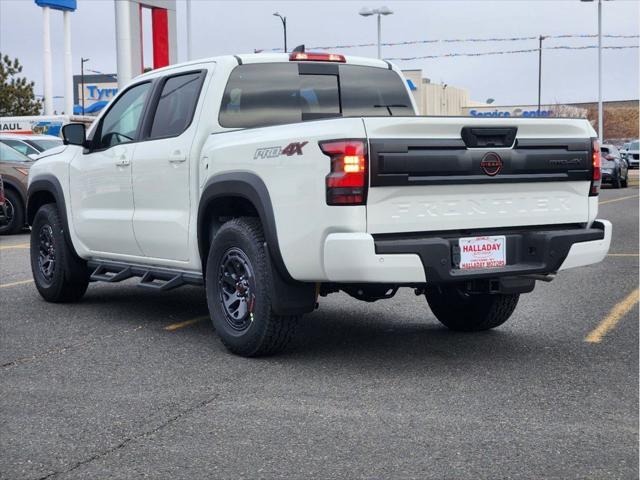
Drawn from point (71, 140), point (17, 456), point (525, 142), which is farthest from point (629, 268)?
point (17, 456)

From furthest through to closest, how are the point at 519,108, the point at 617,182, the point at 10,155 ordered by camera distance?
the point at 519,108 < the point at 617,182 < the point at 10,155

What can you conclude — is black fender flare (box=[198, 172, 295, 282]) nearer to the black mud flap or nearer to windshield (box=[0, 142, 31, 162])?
the black mud flap

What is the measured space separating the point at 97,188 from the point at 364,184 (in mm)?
3325

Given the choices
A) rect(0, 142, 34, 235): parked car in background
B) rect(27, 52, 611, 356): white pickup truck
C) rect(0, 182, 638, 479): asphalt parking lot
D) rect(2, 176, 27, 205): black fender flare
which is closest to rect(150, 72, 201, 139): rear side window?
rect(27, 52, 611, 356): white pickup truck

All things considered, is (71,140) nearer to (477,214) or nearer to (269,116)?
(269,116)

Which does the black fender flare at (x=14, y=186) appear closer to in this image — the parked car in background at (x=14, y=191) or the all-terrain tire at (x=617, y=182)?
the parked car in background at (x=14, y=191)

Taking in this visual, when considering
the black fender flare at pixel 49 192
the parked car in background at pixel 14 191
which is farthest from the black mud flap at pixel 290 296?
the parked car in background at pixel 14 191

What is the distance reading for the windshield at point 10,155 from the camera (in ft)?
60.0

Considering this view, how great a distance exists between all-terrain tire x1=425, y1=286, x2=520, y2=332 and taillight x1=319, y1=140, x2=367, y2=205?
1.79 meters

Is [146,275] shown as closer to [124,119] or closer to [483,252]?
[124,119]

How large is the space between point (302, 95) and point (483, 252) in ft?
6.87

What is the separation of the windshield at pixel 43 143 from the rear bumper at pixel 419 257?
15.4 meters

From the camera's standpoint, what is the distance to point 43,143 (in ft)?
67.1

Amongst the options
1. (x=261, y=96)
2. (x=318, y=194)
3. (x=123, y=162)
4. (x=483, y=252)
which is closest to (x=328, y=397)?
(x=318, y=194)
